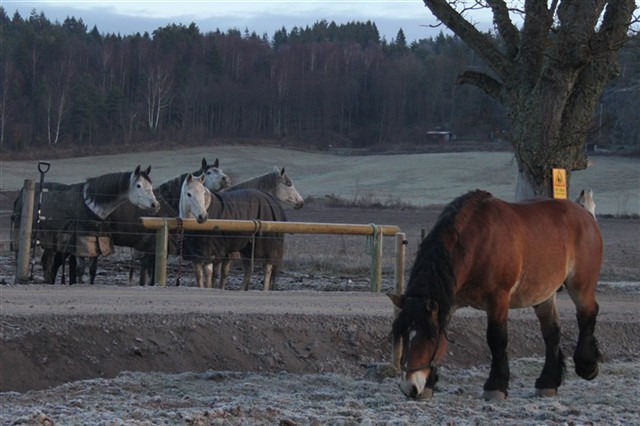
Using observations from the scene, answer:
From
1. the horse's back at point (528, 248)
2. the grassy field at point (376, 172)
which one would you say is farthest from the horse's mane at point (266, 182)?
the grassy field at point (376, 172)

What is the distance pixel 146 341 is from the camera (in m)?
9.36

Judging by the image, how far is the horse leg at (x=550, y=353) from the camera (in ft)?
28.3

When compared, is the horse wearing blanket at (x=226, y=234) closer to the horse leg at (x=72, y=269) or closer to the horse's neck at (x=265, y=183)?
the horse leg at (x=72, y=269)

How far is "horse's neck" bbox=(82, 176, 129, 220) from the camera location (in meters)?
14.8

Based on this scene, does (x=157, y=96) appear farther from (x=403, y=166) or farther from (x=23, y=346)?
(x=23, y=346)

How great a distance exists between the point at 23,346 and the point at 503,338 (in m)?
4.29

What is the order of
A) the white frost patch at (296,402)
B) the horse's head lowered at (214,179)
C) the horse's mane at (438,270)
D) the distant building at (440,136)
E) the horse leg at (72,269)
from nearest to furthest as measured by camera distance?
the white frost patch at (296,402) < the horse's mane at (438,270) < the horse leg at (72,269) < the horse's head lowered at (214,179) < the distant building at (440,136)

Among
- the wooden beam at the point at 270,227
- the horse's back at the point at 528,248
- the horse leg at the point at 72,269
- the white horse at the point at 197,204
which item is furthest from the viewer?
the horse leg at the point at 72,269

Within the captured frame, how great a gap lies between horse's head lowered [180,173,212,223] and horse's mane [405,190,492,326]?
650 cm

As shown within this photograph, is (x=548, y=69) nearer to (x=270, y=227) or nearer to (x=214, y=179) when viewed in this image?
(x=270, y=227)

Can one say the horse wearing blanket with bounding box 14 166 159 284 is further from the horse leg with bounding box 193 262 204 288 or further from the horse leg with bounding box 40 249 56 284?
the horse leg with bounding box 193 262 204 288

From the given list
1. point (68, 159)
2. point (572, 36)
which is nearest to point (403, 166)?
point (68, 159)

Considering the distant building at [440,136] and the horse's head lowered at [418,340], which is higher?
the distant building at [440,136]

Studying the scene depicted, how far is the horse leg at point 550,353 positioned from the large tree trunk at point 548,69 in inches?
185
